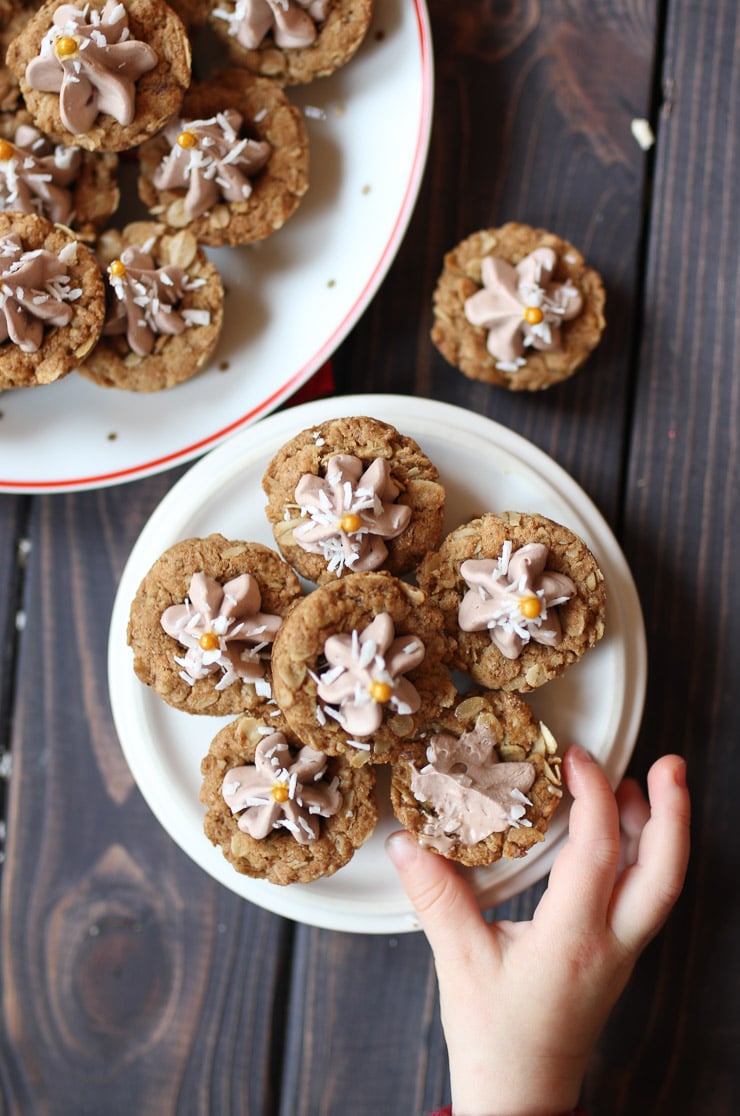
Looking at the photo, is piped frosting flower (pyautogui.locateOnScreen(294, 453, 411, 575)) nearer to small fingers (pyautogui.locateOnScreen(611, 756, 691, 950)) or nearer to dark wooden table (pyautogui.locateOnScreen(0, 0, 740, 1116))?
dark wooden table (pyautogui.locateOnScreen(0, 0, 740, 1116))

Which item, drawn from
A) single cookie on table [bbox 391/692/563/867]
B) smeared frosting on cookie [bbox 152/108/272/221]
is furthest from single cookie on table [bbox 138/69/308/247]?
single cookie on table [bbox 391/692/563/867]

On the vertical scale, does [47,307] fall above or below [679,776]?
above

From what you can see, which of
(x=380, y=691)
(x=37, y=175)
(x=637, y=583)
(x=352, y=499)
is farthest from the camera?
(x=637, y=583)

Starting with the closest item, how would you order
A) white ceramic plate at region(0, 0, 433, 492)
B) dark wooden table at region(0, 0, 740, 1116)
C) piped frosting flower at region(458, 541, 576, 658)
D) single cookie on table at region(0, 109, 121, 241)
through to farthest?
piped frosting flower at region(458, 541, 576, 658) → single cookie on table at region(0, 109, 121, 241) → white ceramic plate at region(0, 0, 433, 492) → dark wooden table at region(0, 0, 740, 1116)

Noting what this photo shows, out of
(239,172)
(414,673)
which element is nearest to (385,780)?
(414,673)

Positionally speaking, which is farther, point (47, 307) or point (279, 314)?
point (279, 314)

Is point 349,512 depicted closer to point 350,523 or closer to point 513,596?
point 350,523

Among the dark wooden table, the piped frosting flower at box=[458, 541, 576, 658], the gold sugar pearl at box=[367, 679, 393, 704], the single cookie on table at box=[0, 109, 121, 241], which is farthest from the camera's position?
the dark wooden table
